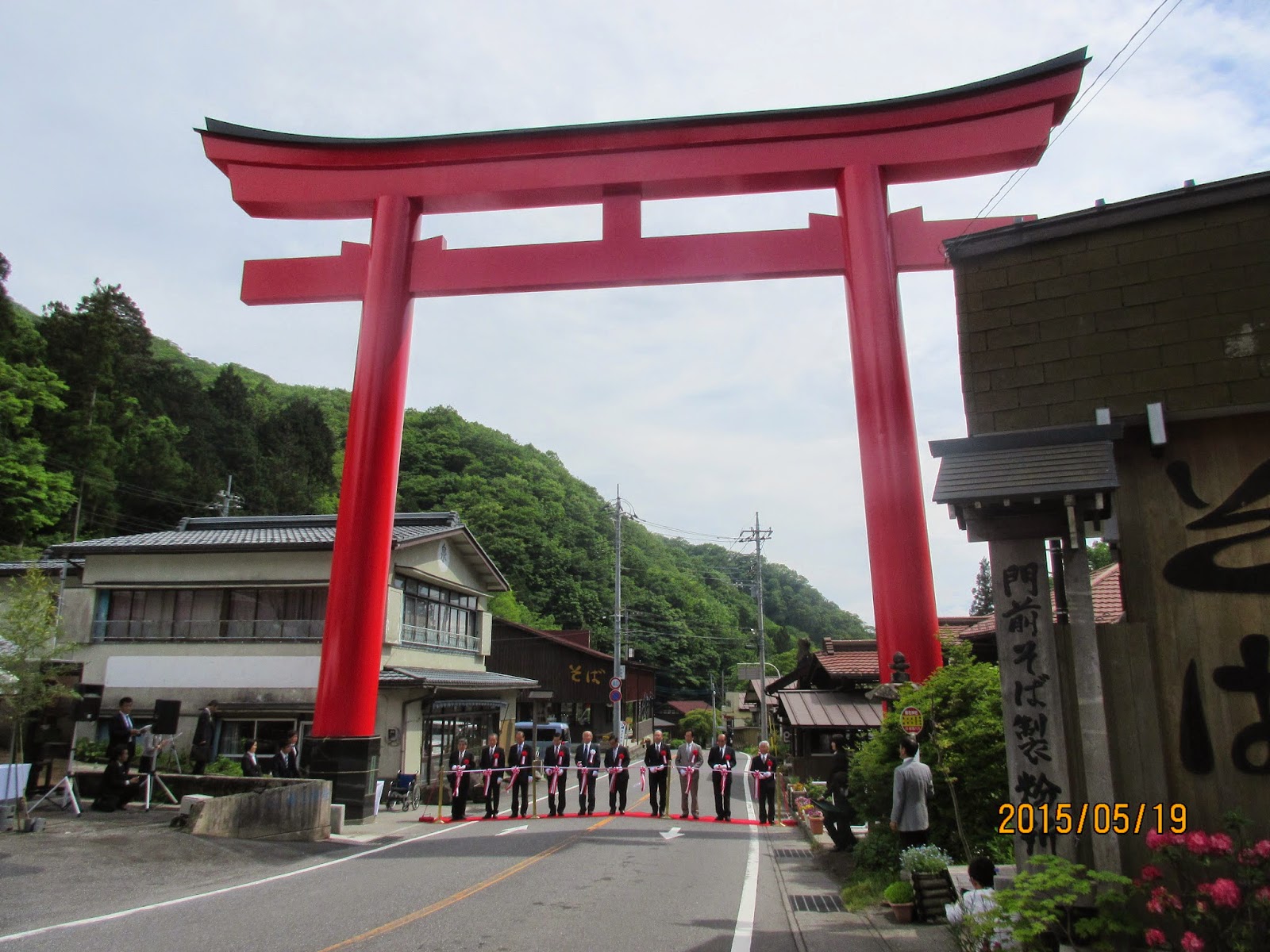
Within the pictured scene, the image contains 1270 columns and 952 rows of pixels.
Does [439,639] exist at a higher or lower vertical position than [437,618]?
lower

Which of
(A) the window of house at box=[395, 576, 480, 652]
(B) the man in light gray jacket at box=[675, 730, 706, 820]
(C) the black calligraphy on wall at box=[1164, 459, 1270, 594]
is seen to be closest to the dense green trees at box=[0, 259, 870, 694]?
(A) the window of house at box=[395, 576, 480, 652]

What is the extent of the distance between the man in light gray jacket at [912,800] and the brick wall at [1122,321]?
346 cm

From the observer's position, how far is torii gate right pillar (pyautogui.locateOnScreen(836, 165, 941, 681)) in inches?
476

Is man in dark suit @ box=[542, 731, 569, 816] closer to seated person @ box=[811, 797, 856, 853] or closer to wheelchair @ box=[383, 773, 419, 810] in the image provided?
wheelchair @ box=[383, 773, 419, 810]

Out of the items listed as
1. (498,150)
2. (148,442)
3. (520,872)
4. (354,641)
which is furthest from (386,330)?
(148,442)

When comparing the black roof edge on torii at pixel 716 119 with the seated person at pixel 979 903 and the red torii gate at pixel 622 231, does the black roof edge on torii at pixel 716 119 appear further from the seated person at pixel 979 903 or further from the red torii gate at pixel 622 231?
the seated person at pixel 979 903

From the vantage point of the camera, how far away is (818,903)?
340 inches

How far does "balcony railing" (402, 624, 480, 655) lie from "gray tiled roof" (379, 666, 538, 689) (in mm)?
700

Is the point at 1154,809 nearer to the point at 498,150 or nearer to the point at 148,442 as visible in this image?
the point at 498,150

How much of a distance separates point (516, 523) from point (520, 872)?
52.9 meters

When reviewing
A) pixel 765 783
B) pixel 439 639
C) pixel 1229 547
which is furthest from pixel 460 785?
pixel 1229 547

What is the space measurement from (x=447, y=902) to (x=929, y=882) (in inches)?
173

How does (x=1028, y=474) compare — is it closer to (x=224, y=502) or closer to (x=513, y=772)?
(x=513, y=772)

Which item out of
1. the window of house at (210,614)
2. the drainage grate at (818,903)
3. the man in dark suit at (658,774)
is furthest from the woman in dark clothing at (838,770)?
the window of house at (210,614)
